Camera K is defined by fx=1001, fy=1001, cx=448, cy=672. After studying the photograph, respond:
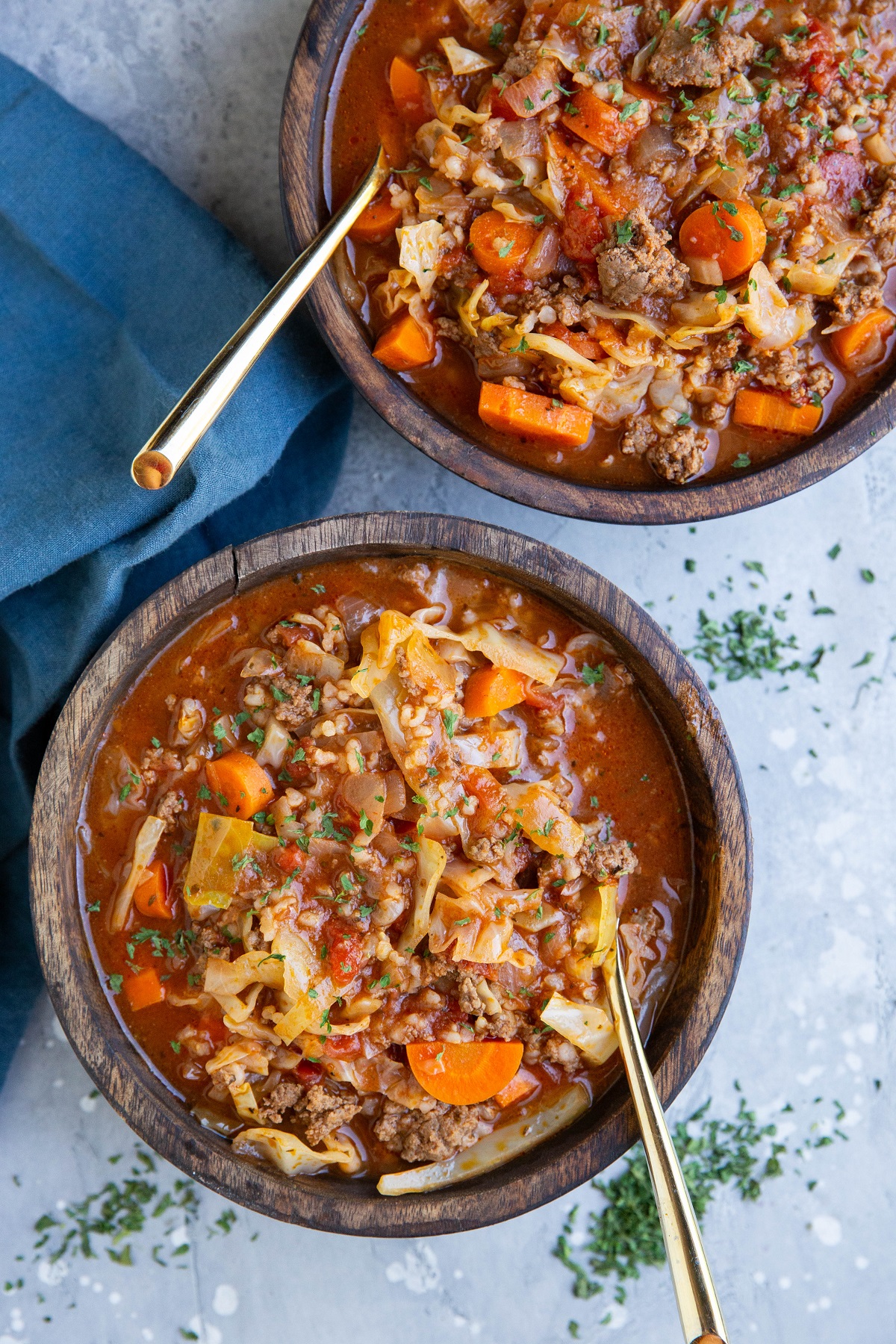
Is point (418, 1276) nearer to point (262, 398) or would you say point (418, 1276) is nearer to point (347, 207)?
point (262, 398)

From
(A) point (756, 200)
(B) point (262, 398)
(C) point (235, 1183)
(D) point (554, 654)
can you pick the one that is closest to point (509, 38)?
(A) point (756, 200)

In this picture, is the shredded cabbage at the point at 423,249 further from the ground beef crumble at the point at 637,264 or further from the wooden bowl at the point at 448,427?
the ground beef crumble at the point at 637,264

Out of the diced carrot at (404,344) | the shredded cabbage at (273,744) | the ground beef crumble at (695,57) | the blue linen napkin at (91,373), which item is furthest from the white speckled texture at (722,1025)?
the ground beef crumble at (695,57)

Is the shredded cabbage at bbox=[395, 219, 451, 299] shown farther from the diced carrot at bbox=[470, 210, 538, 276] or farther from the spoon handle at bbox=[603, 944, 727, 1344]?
the spoon handle at bbox=[603, 944, 727, 1344]

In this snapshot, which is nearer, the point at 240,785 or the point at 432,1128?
the point at 240,785

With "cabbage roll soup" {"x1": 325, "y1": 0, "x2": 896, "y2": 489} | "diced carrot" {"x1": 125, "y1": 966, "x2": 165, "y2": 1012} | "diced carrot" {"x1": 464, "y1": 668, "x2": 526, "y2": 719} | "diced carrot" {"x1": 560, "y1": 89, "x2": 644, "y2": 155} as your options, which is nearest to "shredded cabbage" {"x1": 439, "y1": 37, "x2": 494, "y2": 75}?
"cabbage roll soup" {"x1": 325, "y1": 0, "x2": 896, "y2": 489}

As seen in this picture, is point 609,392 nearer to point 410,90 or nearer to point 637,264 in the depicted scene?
point 637,264

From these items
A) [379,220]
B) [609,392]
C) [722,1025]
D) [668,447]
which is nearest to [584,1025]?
[722,1025]
